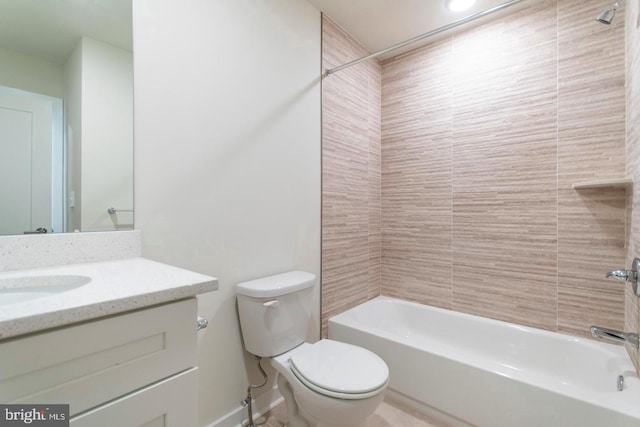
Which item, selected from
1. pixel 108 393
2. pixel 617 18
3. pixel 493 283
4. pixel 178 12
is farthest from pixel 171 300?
pixel 617 18

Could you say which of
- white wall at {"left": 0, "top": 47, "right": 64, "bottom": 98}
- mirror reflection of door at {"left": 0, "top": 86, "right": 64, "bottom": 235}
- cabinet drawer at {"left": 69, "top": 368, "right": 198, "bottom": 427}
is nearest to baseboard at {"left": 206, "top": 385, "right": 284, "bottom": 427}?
cabinet drawer at {"left": 69, "top": 368, "right": 198, "bottom": 427}

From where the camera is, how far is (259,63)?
162 cm

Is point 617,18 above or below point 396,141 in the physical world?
above

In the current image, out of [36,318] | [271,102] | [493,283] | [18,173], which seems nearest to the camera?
[36,318]

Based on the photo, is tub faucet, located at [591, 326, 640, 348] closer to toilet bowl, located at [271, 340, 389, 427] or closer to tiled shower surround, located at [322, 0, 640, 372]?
tiled shower surround, located at [322, 0, 640, 372]

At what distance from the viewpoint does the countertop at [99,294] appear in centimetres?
50

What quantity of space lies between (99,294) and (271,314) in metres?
0.90

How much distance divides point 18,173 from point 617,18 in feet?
9.43

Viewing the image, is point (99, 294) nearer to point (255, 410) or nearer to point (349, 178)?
point (255, 410)

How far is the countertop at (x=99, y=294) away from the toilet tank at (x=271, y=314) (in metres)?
0.56

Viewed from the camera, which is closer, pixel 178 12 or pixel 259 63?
pixel 178 12

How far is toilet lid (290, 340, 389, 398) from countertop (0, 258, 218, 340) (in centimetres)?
76

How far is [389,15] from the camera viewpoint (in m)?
1.96

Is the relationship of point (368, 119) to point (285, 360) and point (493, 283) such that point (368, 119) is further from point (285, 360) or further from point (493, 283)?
point (285, 360)
